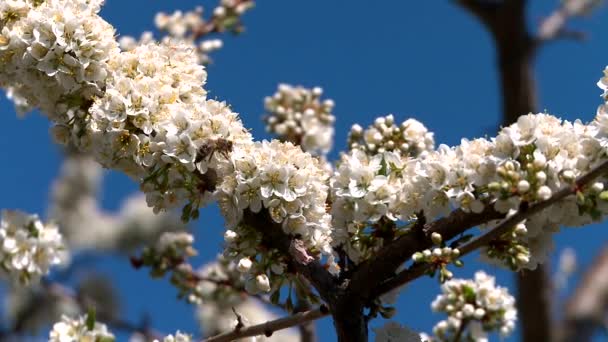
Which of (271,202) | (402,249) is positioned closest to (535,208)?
(402,249)

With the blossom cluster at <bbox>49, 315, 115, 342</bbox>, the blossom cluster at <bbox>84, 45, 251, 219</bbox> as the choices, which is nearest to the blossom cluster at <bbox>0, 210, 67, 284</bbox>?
the blossom cluster at <bbox>49, 315, 115, 342</bbox>

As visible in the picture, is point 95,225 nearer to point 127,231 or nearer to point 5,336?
point 127,231

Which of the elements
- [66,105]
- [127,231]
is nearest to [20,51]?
[66,105]

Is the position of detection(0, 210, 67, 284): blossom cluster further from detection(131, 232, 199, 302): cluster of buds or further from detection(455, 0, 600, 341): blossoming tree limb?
detection(455, 0, 600, 341): blossoming tree limb

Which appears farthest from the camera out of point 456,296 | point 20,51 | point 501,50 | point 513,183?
point 501,50

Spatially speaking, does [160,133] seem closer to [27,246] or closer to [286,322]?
[286,322]

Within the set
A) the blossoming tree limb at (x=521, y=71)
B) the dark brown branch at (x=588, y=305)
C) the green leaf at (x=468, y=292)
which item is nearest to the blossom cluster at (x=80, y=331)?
the green leaf at (x=468, y=292)
